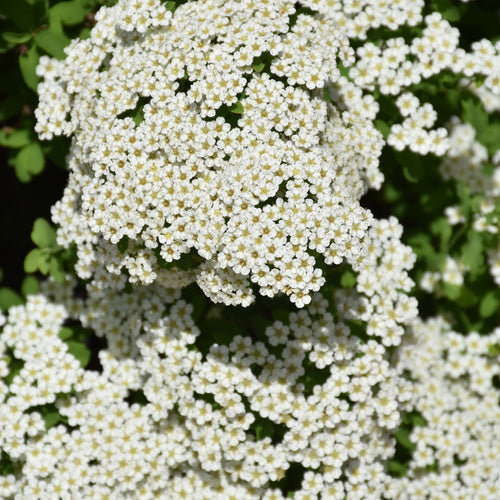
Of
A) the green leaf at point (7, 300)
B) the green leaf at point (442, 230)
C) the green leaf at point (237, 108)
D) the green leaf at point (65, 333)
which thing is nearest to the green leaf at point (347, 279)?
the green leaf at point (442, 230)

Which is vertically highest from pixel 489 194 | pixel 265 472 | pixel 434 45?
pixel 434 45

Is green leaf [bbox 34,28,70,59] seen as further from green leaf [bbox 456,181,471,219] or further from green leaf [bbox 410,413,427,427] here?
green leaf [bbox 410,413,427,427]

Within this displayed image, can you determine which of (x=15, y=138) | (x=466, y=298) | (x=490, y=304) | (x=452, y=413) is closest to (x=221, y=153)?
(x=15, y=138)

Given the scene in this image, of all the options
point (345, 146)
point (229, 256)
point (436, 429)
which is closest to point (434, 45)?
point (345, 146)

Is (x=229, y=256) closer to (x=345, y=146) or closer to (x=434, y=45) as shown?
(x=345, y=146)

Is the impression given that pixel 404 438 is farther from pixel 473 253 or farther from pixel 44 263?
pixel 44 263

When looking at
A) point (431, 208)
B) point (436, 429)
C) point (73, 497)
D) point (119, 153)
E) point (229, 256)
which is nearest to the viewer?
point (229, 256)

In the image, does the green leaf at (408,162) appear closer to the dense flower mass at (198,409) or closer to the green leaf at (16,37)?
the dense flower mass at (198,409)
